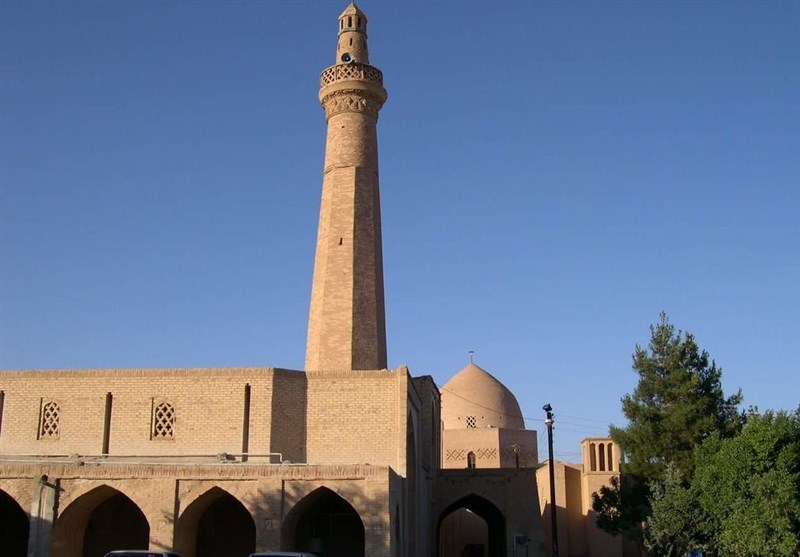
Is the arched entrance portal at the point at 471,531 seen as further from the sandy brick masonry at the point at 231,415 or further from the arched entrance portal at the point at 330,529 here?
the sandy brick masonry at the point at 231,415

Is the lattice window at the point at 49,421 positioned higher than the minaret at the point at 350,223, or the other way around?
the minaret at the point at 350,223

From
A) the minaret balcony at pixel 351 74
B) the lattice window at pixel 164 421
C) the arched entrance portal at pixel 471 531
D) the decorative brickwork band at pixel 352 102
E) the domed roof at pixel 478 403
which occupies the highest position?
the minaret balcony at pixel 351 74

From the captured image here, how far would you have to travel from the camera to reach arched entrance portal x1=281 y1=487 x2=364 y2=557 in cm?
2230

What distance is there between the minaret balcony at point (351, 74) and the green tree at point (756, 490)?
1465 cm

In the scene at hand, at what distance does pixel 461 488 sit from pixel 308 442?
32.1ft

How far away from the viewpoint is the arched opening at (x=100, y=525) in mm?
20172

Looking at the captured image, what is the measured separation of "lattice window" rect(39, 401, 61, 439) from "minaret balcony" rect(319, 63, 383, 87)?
489 inches

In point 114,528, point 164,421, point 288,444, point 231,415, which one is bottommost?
point 114,528

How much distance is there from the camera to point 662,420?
26.2 m

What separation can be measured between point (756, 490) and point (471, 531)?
69.3 ft

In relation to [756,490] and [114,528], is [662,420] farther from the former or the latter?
[114,528]

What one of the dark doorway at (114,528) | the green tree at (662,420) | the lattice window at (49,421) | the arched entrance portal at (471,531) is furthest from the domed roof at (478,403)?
the lattice window at (49,421)

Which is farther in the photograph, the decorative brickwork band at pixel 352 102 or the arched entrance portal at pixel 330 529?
the decorative brickwork band at pixel 352 102

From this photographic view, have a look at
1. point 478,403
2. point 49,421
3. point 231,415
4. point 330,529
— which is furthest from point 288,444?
point 478,403
